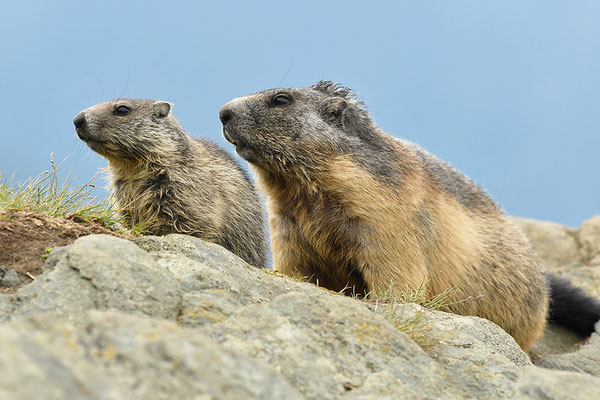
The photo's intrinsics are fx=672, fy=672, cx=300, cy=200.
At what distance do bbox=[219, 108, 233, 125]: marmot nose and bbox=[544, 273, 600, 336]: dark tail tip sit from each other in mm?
7079

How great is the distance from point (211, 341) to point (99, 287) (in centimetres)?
154

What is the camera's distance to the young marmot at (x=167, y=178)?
9273 mm

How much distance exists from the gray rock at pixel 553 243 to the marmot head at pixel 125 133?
1303 centimetres

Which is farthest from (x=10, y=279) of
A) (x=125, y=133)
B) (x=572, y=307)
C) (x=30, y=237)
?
(x=572, y=307)

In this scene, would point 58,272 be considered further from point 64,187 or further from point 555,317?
point 555,317

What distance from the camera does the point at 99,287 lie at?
4977 millimetres

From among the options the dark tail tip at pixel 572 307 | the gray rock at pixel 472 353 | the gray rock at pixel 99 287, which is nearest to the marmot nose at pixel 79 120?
the gray rock at pixel 99 287

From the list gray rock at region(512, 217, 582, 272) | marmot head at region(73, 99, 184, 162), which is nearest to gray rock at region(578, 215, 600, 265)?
gray rock at region(512, 217, 582, 272)

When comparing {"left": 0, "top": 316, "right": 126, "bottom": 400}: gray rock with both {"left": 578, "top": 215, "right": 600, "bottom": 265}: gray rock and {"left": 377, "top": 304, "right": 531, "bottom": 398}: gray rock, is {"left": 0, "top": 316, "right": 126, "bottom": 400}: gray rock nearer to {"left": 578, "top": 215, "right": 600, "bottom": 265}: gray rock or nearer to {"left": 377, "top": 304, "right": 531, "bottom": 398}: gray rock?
{"left": 377, "top": 304, "right": 531, "bottom": 398}: gray rock

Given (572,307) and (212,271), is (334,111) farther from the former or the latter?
(572,307)

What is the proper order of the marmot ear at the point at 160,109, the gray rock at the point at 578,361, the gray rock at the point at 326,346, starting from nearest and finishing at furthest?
the gray rock at the point at 326,346
the marmot ear at the point at 160,109
the gray rock at the point at 578,361

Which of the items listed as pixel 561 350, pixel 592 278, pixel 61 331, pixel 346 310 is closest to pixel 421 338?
pixel 346 310

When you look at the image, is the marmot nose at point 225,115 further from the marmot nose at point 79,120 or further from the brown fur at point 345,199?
the marmot nose at point 79,120

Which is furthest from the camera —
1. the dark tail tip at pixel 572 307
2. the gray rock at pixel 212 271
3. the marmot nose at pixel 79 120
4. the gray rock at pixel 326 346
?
the dark tail tip at pixel 572 307
